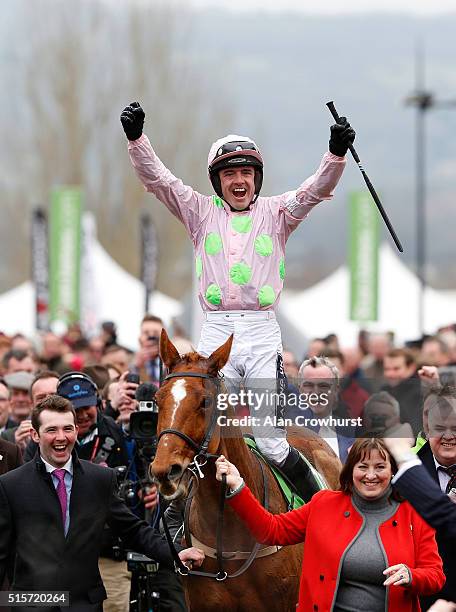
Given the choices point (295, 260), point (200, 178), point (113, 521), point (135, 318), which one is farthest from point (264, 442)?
point (295, 260)

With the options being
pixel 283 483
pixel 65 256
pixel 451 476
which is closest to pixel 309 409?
pixel 283 483

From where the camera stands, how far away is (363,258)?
2402cm

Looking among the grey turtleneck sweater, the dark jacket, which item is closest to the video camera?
the dark jacket

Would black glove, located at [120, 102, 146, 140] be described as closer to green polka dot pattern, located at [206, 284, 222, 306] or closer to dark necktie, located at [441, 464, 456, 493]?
green polka dot pattern, located at [206, 284, 222, 306]

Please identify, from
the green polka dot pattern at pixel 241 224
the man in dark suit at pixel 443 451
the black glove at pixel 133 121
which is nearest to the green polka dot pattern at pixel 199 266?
the green polka dot pattern at pixel 241 224

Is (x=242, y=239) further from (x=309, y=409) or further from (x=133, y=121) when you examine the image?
(x=309, y=409)

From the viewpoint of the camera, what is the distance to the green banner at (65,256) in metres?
23.6

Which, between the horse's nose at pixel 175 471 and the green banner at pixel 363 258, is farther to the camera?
the green banner at pixel 363 258

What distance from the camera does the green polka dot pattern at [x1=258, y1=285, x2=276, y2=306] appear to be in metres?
7.40

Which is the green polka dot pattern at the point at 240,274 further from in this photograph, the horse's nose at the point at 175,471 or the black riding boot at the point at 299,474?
the horse's nose at the point at 175,471

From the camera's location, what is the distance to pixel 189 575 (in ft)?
23.0

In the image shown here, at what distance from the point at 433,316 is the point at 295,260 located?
145491 millimetres

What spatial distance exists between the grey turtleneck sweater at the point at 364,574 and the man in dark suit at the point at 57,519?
946mm

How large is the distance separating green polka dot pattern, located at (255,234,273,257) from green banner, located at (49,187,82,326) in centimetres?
1625
